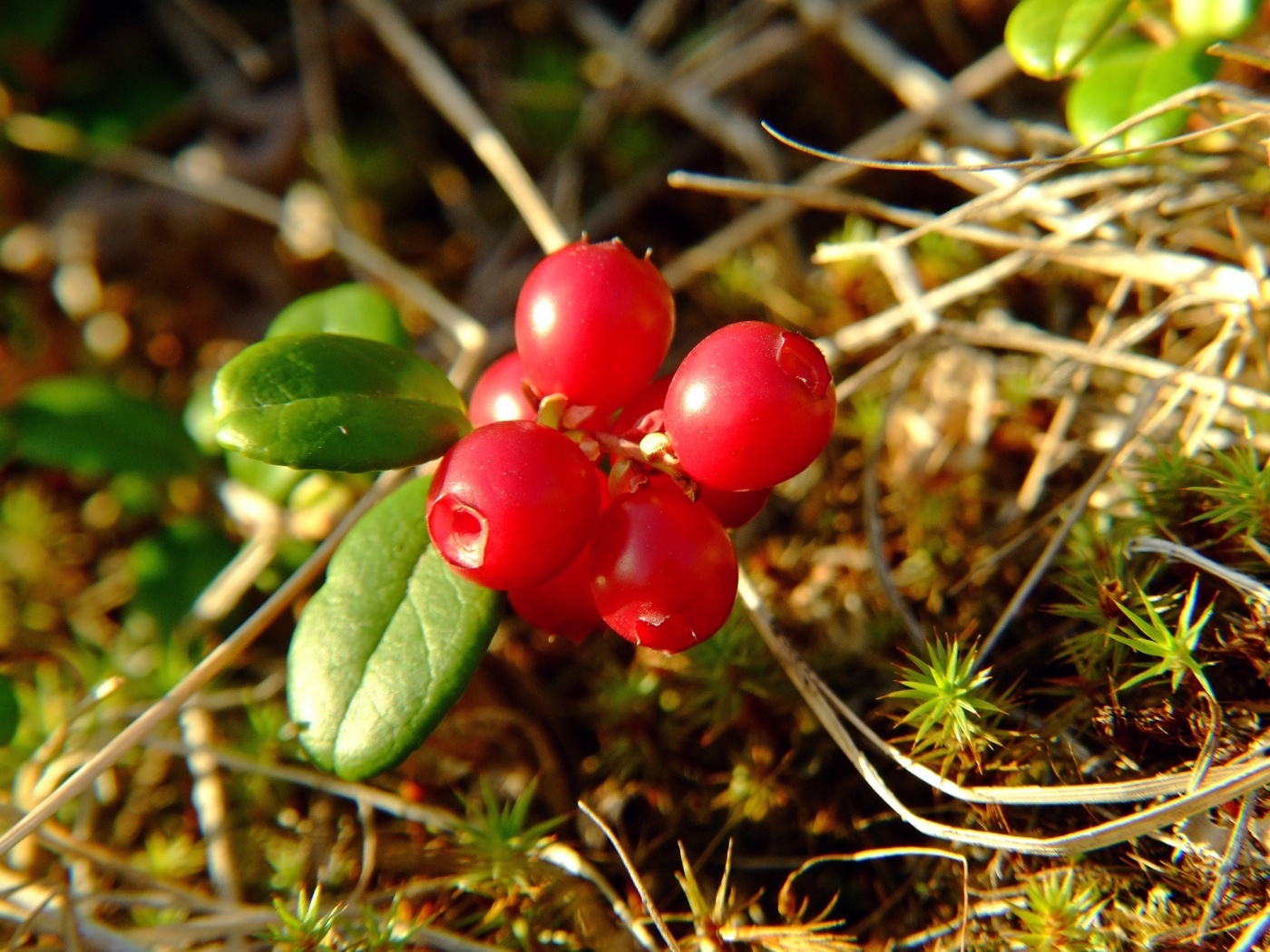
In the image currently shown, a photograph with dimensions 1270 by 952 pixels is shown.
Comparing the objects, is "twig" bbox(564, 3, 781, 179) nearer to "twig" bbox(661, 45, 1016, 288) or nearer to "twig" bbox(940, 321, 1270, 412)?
"twig" bbox(661, 45, 1016, 288)

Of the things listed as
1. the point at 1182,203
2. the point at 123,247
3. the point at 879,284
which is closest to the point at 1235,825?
the point at 1182,203

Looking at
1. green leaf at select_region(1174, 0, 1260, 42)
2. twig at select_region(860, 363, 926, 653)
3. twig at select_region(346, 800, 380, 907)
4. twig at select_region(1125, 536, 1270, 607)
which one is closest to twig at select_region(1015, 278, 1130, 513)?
twig at select_region(860, 363, 926, 653)

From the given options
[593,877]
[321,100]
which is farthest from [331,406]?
[321,100]

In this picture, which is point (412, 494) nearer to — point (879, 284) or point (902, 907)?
point (902, 907)

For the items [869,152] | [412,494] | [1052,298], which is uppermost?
[412,494]

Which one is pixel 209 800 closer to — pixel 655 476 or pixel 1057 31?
pixel 655 476
